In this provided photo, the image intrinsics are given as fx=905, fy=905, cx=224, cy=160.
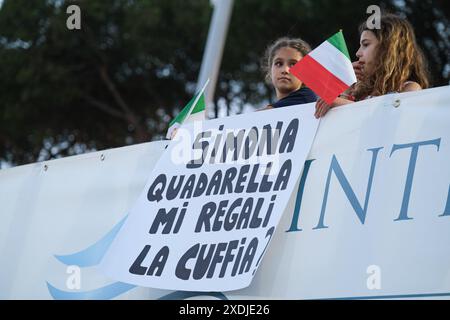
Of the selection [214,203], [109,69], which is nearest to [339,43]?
[214,203]

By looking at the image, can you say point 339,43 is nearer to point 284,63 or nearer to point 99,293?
point 284,63

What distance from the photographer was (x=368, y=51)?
418cm

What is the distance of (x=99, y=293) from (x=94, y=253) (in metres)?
0.22

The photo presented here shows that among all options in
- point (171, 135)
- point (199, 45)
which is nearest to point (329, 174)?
point (171, 135)

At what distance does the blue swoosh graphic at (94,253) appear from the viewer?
171 inches

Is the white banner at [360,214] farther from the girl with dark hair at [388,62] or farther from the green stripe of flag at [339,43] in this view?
the girl with dark hair at [388,62]

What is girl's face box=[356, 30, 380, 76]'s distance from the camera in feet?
13.6

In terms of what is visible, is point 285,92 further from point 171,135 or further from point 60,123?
point 60,123

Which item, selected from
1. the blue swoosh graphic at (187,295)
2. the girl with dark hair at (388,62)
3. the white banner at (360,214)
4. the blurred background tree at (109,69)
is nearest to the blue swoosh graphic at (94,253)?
the white banner at (360,214)

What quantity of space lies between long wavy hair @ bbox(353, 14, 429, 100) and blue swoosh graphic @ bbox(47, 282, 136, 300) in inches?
55.9

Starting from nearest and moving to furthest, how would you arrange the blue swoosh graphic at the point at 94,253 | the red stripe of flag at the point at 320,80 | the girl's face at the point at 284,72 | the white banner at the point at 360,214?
the white banner at the point at 360,214 < the red stripe of flag at the point at 320,80 < the blue swoosh graphic at the point at 94,253 < the girl's face at the point at 284,72

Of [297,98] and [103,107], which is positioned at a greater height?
[103,107]

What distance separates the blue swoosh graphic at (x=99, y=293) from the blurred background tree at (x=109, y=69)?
13.0 m

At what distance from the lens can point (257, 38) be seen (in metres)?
17.6
